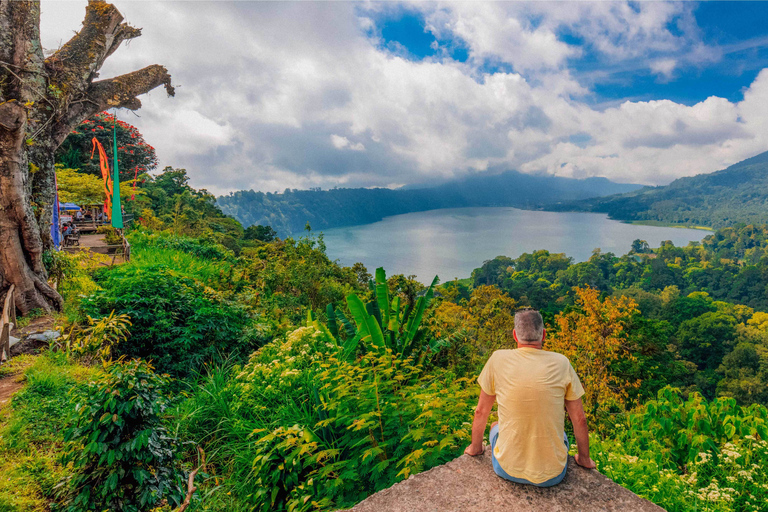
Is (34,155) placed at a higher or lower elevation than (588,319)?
higher

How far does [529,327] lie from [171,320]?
5.81 metres

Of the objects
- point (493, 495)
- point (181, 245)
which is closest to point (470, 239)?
point (181, 245)

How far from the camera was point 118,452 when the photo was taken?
242 centimetres

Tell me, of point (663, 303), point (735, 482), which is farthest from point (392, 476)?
point (663, 303)

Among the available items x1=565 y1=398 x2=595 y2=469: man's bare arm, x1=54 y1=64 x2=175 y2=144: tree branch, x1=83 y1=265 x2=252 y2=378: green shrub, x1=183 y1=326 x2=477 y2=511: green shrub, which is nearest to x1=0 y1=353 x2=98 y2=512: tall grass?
x1=83 y1=265 x2=252 y2=378: green shrub

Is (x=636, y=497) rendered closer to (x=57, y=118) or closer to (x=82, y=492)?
(x=82, y=492)

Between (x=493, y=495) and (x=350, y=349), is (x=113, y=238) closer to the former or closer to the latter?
(x=350, y=349)

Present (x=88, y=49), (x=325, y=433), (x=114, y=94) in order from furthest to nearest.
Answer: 1. (x=114, y=94)
2. (x=88, y=49)
3. (x=325, y=433)

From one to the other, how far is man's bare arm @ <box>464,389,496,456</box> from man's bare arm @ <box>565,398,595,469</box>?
0.45 metres

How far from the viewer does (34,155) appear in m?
6.92

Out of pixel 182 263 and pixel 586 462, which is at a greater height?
pixel 182 263

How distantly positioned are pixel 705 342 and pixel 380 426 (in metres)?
38.9

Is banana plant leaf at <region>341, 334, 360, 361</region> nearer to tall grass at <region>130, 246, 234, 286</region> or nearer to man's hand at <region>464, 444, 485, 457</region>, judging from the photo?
man's hand at <region>464, 444, 485, 457</region>

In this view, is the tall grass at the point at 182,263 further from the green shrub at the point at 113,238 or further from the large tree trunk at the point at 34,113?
the large tree trunk at the point at 34,113
